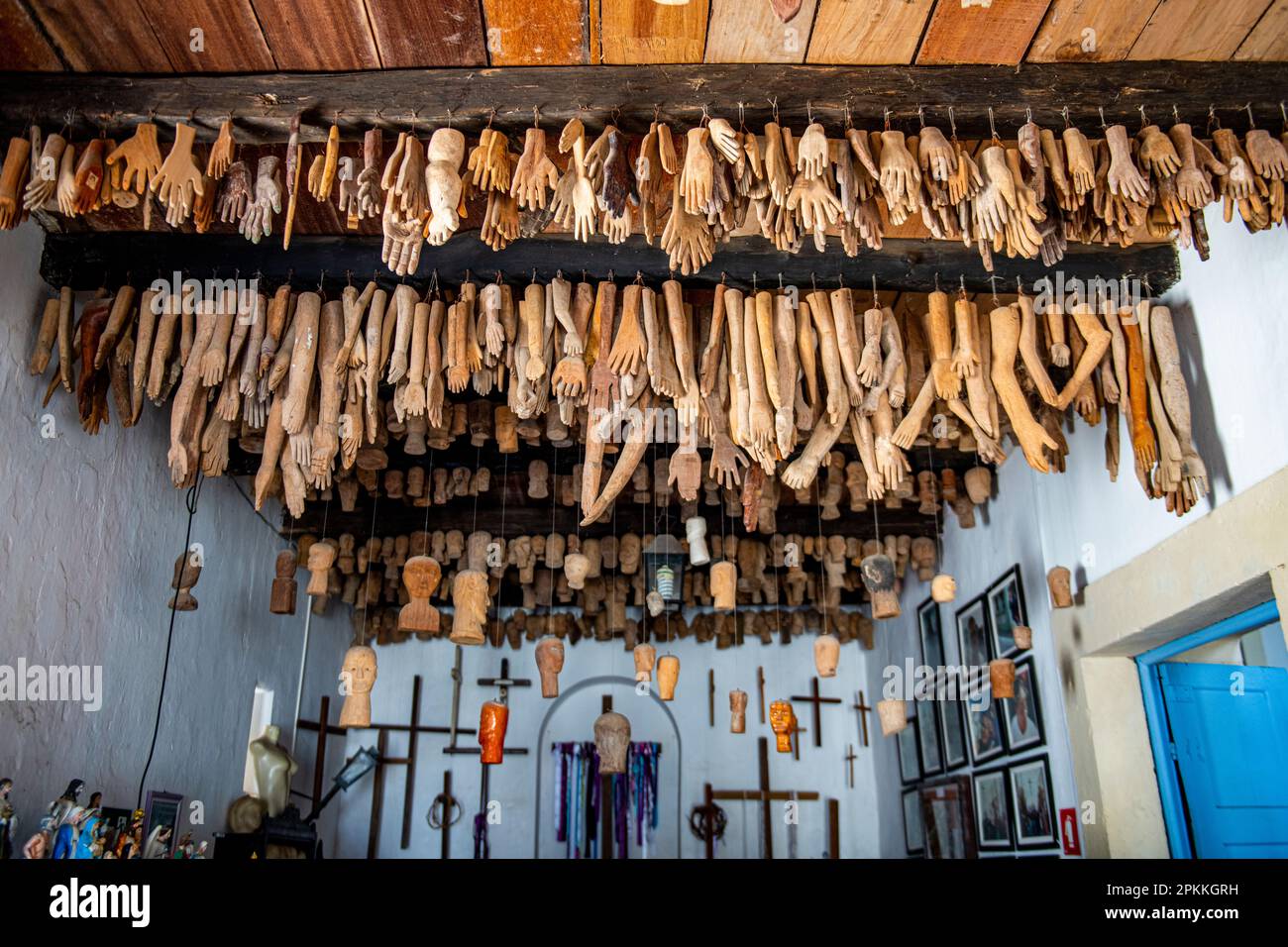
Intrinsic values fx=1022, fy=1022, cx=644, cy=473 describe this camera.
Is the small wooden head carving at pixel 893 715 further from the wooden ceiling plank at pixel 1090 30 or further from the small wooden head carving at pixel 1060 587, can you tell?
the wooden ceiling plank at pixel 1090 30

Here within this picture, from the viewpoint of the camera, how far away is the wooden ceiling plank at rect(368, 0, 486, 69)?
314 centimetres

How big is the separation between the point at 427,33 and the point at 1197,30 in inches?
96.8

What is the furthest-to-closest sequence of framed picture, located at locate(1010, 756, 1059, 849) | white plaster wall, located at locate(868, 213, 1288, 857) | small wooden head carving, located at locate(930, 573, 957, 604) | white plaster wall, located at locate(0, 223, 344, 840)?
small wooden head carving, located at locate(930, 573, 957, 604) < framed picture, located at locate(1010, 756, 1059, 849) < white plaster wall, located at locate(0, 223, 344, 840) < white plaster wall, located at locate(868, 213, 1288, 857)

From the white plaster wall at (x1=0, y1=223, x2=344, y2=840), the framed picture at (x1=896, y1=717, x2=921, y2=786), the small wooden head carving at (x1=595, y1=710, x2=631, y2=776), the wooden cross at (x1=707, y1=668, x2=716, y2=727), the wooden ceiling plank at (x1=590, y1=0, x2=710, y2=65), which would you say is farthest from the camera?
the wooden cross at (x1=707, y1=668, x2=716, y2=727)

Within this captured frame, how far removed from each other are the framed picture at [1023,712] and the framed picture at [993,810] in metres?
0.31

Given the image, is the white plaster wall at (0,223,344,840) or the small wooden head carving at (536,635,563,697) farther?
the small wooden head carving at (536,635,563,697)

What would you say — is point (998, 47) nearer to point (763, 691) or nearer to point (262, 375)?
point (262, 375)

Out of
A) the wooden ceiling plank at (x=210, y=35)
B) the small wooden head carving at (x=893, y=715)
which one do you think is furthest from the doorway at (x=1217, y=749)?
the wooden ceiling plank at (x=210, y=35)

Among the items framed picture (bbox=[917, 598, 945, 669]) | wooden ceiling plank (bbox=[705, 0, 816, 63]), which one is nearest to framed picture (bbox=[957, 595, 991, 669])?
framed picture (bbox=[917, 598, 945, 669])

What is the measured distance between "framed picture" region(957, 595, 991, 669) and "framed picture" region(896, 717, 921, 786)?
122cm

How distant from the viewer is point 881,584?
233 inches

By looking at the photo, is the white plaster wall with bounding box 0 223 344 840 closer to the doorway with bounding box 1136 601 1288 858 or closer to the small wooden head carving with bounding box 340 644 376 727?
the small wooden head carving with bounding box 340 644 376 727

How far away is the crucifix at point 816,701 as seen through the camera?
938cm

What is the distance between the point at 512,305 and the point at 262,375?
1.04m
